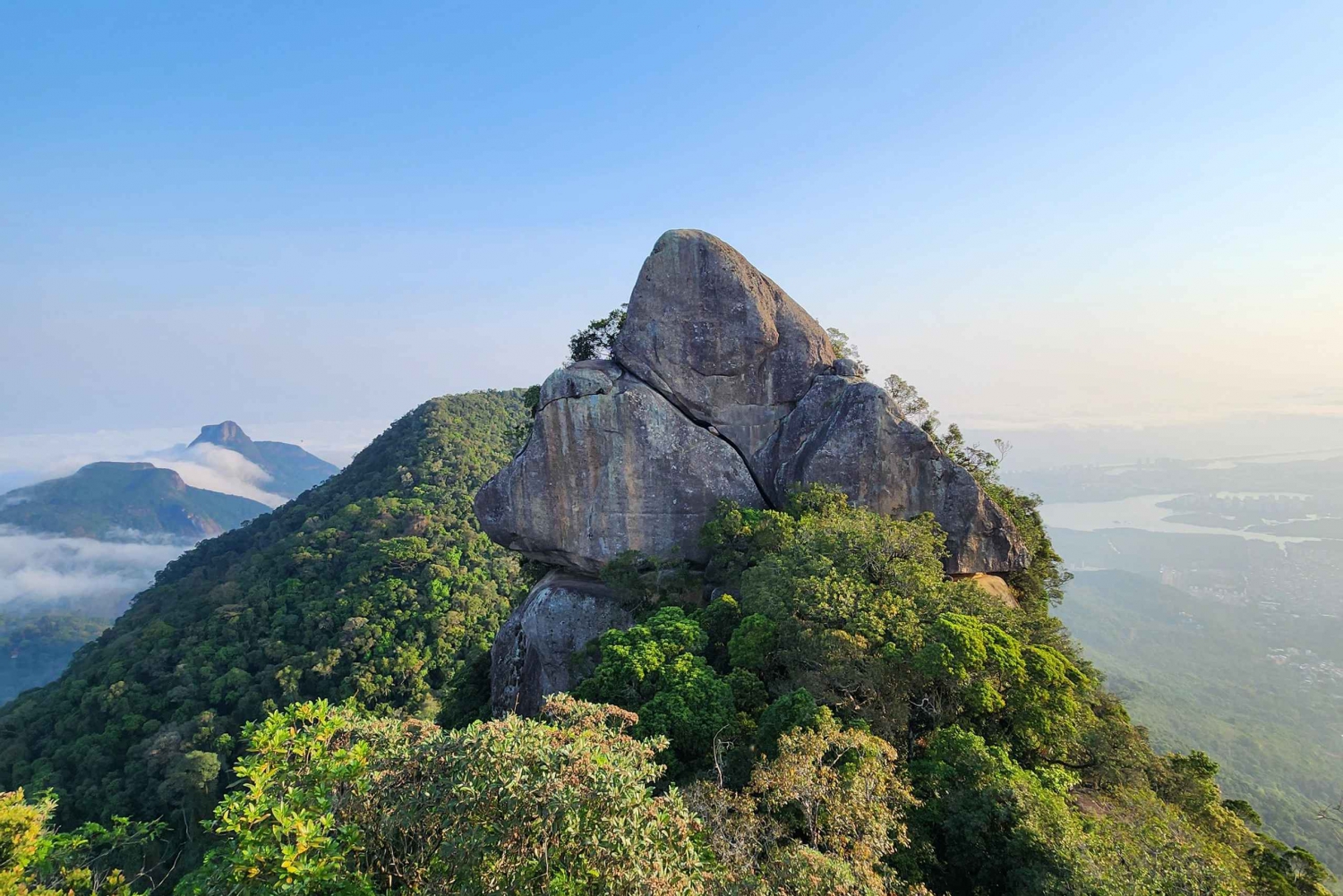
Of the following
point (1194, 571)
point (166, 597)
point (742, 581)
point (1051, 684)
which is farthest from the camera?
point (1194, 571)

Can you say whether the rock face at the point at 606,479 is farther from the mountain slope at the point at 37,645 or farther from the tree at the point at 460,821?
the mountain slope at the point at 37,645

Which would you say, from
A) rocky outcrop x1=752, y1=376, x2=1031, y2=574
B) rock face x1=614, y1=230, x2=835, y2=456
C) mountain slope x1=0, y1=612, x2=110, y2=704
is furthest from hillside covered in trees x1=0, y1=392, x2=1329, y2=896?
mountain slope x1=0, y1=612, x2=110, y2=704

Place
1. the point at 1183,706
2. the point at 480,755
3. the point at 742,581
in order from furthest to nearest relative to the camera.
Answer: the point at 1183,706 < the point at 742,581 < the point at 480,755

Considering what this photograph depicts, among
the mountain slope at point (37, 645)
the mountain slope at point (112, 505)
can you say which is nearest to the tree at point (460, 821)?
the mountain slope at point (37, 645)

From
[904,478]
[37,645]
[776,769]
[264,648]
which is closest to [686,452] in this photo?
[904,478]

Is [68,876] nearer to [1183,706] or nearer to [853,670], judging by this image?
[853,670]

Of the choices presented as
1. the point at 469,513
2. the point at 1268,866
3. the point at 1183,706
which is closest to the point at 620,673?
the point at 1268,866
